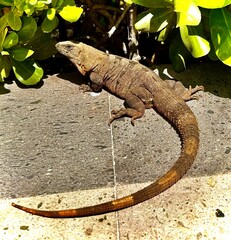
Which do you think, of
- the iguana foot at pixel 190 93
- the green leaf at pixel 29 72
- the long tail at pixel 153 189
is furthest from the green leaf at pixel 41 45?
the long tail at pixel 153 189

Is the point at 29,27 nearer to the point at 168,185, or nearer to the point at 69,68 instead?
the point at 69,68

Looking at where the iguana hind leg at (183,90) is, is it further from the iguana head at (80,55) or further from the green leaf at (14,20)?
the green leaf at (14,20)

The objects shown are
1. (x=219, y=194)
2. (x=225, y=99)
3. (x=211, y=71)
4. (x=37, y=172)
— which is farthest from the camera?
(x=211, y=71)

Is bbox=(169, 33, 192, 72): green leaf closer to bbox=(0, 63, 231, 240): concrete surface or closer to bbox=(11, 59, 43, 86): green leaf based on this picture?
bbox=(0, 63, 231, 240): concrete surface

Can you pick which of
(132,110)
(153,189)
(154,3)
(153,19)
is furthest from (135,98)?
(153,189)

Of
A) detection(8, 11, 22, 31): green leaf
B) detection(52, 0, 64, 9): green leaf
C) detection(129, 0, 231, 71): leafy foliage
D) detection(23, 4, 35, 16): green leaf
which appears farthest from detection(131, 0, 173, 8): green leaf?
detection(8, 11, 22, 31): green leaf

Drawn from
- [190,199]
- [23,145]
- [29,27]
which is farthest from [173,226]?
[29,27]
